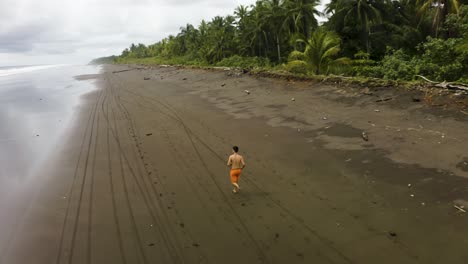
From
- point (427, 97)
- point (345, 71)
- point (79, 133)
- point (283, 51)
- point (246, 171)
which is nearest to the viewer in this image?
point (246, 171)

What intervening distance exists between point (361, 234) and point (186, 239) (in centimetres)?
317

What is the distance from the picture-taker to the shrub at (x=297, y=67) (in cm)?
2196

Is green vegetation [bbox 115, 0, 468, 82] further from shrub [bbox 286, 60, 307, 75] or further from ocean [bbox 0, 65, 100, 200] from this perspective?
ocean [bbox 0, 65, 100, 200]

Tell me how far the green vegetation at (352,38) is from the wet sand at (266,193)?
5.57 meters

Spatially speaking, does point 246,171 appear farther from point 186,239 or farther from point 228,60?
point 228,60

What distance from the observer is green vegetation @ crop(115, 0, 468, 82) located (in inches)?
666

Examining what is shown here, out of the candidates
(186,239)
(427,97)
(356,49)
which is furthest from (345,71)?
(186,239)

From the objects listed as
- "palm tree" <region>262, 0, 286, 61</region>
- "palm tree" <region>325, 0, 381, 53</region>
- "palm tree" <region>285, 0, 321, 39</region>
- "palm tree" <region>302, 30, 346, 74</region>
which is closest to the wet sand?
"palm tree" <region>302, 30, 346, 74</region>

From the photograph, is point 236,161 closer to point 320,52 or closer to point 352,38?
point 320,52

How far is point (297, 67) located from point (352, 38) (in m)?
14.4

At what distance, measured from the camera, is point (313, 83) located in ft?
62.1

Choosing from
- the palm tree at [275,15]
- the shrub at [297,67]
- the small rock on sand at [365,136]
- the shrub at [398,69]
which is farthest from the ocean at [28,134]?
the palm tree at [275,15]

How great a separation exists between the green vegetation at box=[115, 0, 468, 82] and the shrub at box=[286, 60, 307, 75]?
3 cm

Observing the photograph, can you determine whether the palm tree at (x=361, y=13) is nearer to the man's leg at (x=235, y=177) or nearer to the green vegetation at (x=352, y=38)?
the green vegetation at (x=352, y=38)
